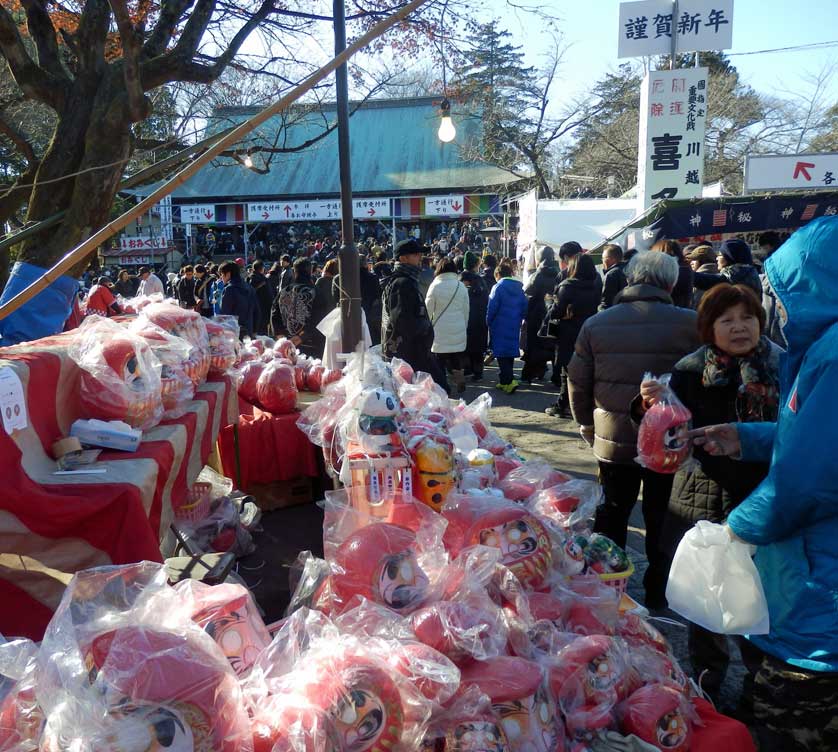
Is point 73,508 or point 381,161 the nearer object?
point 73,508

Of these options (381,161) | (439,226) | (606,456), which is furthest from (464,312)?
(381,161)

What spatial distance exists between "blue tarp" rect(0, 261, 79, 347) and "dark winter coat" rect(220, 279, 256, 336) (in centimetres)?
517

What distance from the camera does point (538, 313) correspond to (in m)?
9.91

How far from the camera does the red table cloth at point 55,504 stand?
7.18 feet

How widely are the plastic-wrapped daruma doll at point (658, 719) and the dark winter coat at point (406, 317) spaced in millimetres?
5138

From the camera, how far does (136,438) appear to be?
2678 millimetres

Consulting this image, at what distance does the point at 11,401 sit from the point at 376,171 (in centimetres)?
3108

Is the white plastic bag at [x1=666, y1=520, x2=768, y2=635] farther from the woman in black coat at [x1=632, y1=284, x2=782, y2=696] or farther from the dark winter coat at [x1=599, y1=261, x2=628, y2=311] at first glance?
the dark winter coat at [x1=599, y1=261, x2=628, y2=311]

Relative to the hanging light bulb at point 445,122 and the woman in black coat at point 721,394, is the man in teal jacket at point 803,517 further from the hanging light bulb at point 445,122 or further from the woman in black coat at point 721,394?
the hanging light bulb at point 445,122

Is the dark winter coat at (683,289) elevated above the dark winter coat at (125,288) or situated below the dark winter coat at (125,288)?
above

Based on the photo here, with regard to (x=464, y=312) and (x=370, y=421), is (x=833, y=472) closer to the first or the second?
(x=370, y=421)

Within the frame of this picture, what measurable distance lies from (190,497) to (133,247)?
2649 centimetres

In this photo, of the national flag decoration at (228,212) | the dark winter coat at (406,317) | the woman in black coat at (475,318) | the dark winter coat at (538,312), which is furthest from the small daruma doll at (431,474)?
the national flag decoration at (228,212)

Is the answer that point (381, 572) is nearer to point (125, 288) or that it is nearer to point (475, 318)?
point (475, 318)
